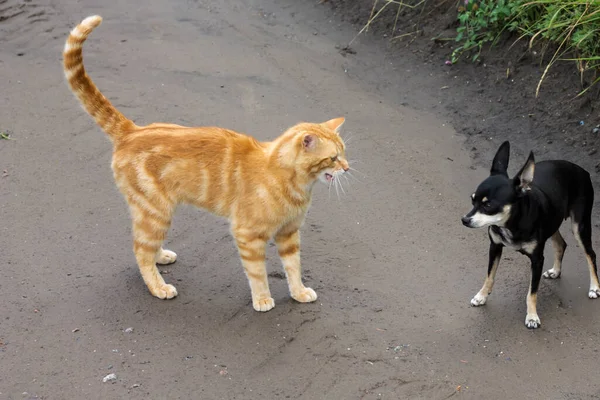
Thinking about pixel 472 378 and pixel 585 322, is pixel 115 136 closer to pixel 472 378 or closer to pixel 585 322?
pixel 472 378

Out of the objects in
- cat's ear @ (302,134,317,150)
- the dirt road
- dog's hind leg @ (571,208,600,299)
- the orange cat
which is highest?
cat's ear @ (302,134,317,150)

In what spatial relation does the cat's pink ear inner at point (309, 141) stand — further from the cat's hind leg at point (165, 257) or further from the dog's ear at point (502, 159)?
the cat's hind leg at point (165, 257)

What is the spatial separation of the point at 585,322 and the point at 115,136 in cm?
309

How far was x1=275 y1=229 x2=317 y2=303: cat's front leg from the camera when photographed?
14.7 ft

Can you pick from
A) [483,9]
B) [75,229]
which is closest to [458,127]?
[483,9]

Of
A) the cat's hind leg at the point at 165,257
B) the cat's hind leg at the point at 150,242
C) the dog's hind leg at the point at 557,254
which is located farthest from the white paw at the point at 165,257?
the dog's hind leg at the point at 557,254

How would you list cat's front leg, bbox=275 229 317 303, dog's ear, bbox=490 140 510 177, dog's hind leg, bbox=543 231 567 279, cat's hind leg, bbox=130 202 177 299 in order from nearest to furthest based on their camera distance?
1. dog's ear, bbox=490 140 510 177
2. cat's hind leg, bbox=130 202 177 299
3. cat's front leg, bbox=275 229 317 303
4. dog's hind leg, bbox=543 231 567 279

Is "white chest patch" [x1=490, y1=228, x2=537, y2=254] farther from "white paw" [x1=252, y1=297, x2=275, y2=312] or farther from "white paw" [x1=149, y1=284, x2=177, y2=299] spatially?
"white paw" [x1=149, y1=284, x2=177, y2=299]

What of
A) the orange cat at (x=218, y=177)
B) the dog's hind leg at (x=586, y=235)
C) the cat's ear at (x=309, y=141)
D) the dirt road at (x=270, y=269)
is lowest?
the dirt road at (x=270, y=269)

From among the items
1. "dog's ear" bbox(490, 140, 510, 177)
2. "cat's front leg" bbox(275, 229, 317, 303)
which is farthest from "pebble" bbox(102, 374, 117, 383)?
"dog's ear" bbox(490, 140, 510, 177)

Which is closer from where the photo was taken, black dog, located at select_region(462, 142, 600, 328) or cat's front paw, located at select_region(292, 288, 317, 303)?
black dog, located at select_region(462, 142, 600, 328)

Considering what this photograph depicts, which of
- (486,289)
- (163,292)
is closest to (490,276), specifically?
(486,289)

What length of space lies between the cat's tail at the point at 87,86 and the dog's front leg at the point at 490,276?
2.35 metres

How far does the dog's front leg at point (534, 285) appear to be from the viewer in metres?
4.24
